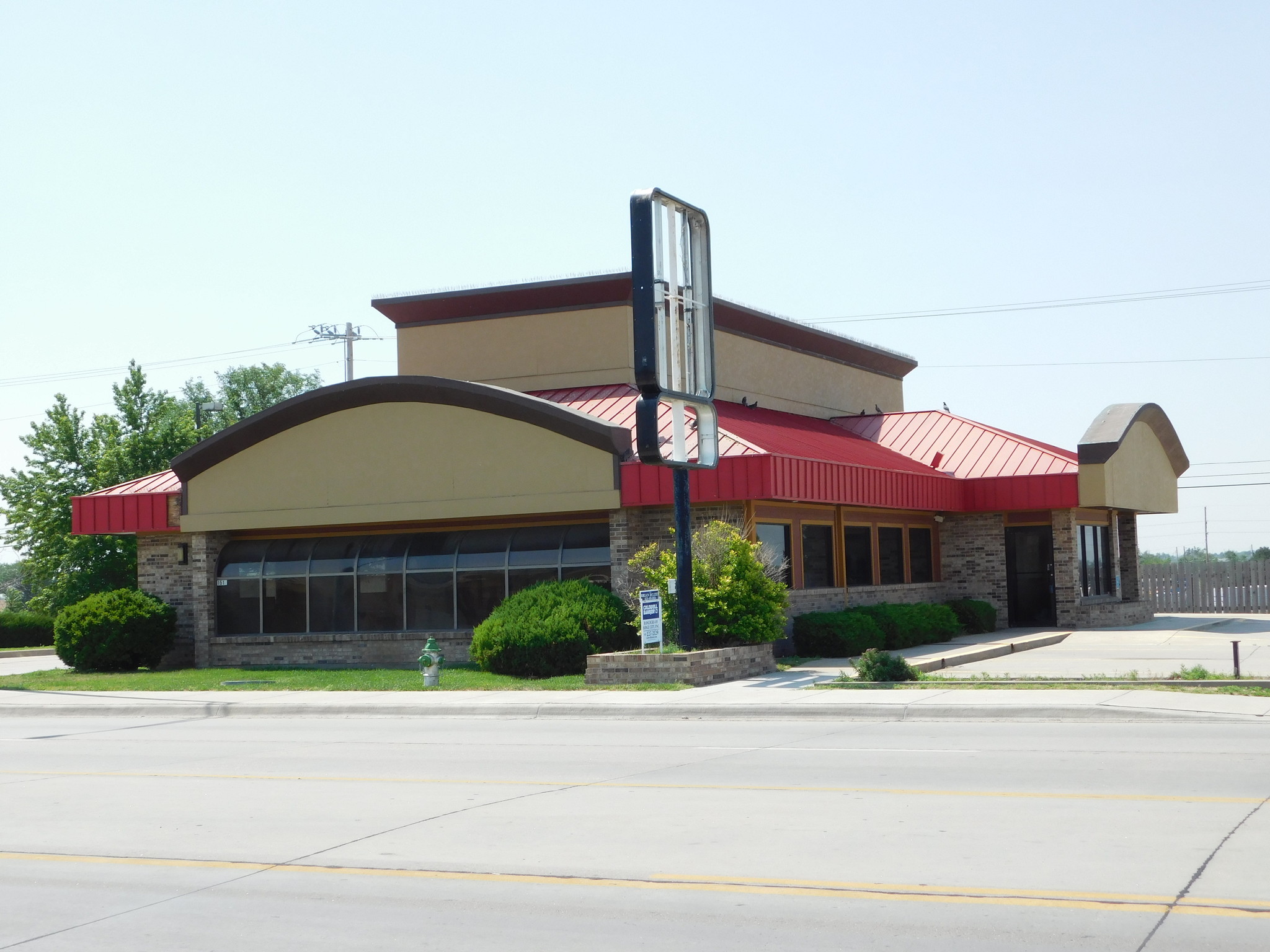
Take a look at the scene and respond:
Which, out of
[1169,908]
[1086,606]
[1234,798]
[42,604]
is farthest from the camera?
[42,604]

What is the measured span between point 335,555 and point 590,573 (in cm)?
615

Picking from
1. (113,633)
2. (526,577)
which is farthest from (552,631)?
(113,633)

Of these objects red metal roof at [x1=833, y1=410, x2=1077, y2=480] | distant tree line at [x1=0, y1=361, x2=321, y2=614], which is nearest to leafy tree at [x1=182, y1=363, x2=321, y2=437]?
distant tree line at [x1=0, y1=361, x2=321, y2=614]

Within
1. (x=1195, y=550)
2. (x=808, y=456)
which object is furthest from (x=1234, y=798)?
(x=1195, y=550)

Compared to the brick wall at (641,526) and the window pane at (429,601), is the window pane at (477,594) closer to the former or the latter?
the window pane at (429,601)

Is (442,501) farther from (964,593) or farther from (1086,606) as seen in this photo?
(1086,606)

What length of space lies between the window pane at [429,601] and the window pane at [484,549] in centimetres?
49

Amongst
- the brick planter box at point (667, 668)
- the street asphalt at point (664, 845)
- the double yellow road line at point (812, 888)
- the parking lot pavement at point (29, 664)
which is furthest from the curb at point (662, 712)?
the parking lot pavement at point (29, 664)

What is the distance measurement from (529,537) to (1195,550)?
3831 inches

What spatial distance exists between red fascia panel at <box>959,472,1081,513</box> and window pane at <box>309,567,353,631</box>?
14.9 m

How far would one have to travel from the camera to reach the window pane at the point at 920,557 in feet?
106

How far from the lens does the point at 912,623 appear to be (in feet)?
91.1

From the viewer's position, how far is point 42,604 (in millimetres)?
53094

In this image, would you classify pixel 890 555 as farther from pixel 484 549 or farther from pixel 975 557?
pixel 484 549
